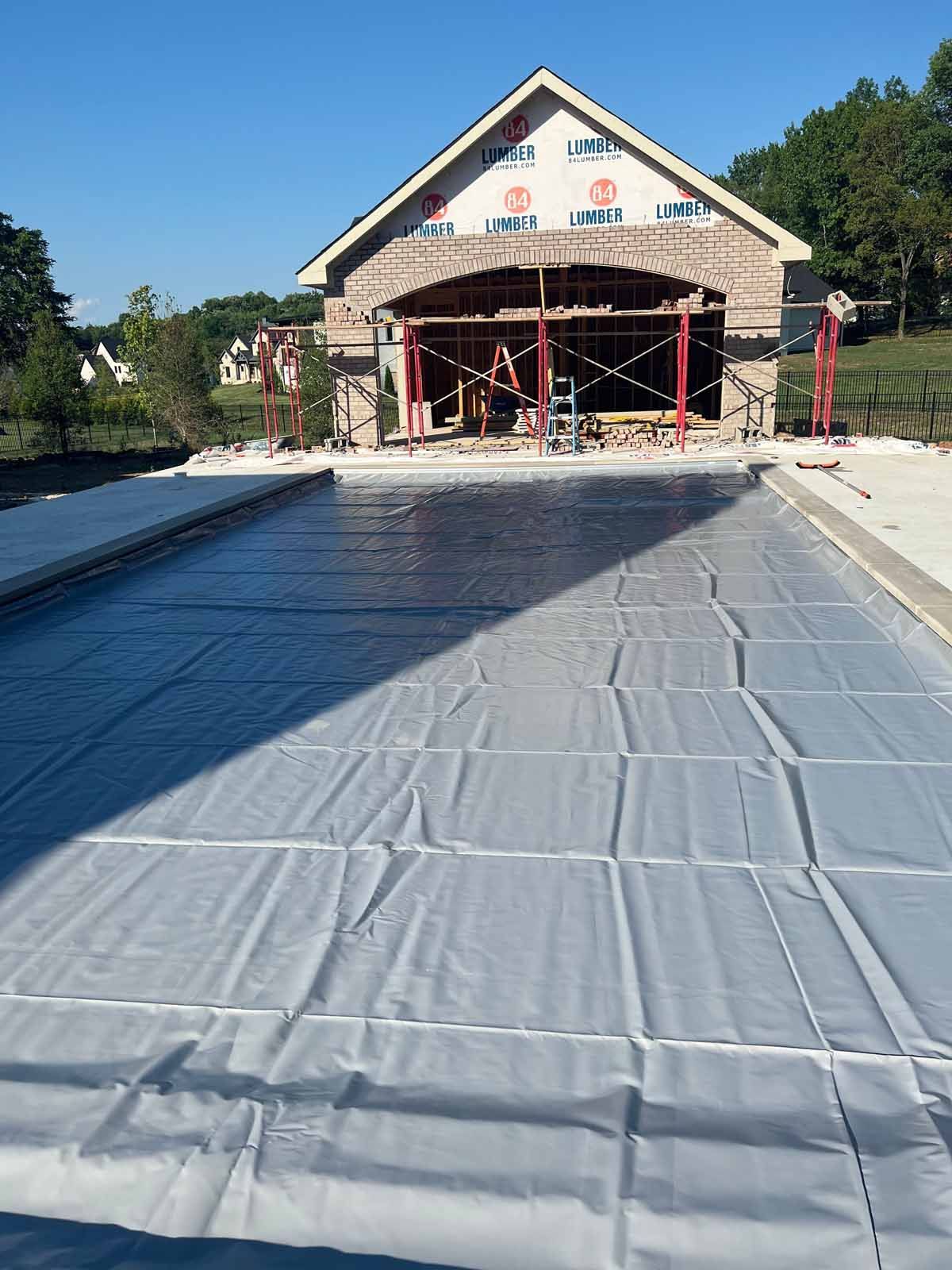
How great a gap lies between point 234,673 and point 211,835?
2.16m

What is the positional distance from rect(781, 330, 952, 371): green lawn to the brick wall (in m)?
26.0

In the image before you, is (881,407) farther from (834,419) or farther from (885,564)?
(885,564)

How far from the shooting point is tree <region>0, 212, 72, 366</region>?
168 ft

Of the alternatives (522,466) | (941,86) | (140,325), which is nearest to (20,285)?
(140,325)

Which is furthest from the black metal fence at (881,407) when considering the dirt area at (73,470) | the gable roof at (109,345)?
the gable roof at (109,345)

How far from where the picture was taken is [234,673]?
5980 millimetres

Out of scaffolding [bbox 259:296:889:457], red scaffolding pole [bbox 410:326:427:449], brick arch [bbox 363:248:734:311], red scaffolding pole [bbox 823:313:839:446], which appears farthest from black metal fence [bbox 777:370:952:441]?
red scaffolding pole [bbox 410:326:427:449]

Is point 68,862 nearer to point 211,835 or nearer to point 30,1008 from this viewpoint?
point 211,835

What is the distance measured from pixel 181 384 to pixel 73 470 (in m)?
6.81

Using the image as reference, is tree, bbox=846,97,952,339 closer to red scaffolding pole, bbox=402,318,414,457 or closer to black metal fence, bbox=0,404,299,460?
black metal fence, bbox=0,404,299,460

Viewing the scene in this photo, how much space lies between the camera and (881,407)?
31.1 meters

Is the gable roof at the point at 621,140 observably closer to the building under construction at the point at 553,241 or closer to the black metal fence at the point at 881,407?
the building under construction at the point at 553,241

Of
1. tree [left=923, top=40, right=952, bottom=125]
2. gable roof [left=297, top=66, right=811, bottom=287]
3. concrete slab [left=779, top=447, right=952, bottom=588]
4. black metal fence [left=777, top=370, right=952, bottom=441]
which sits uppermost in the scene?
tree [left=923, top=40, right=952, bottom=125]

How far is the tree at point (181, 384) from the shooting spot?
34594 mm
